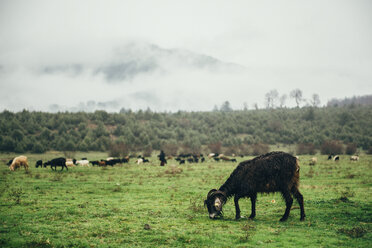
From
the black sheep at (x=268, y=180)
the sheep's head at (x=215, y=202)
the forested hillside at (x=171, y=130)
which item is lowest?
the sheep's head at (x=215, y=202)

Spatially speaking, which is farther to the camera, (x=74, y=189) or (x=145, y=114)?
(x=145, y=114)

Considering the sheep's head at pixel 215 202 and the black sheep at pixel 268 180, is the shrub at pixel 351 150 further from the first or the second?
the sheep's head at pixel 215 202

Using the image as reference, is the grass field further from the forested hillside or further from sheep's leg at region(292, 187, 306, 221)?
the forested hillside

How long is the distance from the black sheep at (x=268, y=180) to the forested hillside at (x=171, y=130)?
50269 millimetres

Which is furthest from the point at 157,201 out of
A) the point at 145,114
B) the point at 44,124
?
the point at 145,114

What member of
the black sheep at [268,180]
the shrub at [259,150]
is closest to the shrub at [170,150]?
the shrub at [259,150]

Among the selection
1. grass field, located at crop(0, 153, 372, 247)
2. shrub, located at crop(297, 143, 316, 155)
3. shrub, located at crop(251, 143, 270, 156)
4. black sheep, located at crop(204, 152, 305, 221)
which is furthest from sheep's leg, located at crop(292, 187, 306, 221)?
shrub, located at crop(297, 143, 316, 155)

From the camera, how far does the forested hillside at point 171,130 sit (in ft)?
216

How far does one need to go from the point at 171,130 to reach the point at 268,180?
81605mm

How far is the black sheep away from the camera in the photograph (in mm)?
11102

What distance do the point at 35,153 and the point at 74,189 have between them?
1793 inches

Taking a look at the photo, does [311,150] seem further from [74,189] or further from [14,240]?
[14,240]

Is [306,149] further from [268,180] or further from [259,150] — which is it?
[268,180]

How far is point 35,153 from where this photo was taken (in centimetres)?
5778
